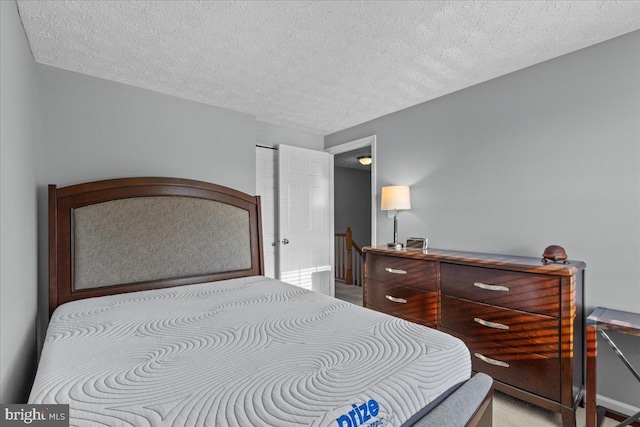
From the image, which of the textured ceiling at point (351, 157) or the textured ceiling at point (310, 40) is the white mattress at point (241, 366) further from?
the textured ceiling at point (351, 157)

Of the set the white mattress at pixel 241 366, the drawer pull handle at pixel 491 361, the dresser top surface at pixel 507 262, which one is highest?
the dresser top surface at pixel 507 262

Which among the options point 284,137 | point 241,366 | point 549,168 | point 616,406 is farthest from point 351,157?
point 241,366

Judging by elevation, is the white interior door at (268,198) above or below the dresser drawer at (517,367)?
above

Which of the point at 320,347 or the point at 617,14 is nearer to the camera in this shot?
the point at 320,347

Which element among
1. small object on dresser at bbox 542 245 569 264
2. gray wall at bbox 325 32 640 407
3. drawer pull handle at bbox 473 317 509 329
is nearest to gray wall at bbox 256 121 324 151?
gray wall at bbox 325 32 640 407

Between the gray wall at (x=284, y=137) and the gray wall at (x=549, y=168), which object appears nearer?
the gray wall at (x=549, y=168)

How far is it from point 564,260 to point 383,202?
152 centimetres

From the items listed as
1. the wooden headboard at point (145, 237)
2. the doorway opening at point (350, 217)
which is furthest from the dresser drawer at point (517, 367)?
the doorway opening at point (350, 217)

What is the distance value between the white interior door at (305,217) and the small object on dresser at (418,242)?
1.38 meters

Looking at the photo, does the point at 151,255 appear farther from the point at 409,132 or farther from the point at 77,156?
the point at 409,132

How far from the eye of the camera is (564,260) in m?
1.95

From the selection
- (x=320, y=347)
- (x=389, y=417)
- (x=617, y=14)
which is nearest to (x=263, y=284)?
(x=320, y=347)

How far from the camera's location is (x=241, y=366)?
1021 millimetres

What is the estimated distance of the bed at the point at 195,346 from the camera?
2.70 feet
